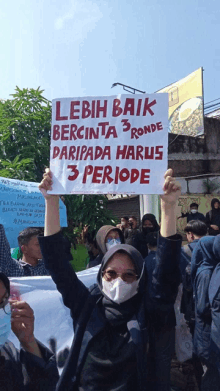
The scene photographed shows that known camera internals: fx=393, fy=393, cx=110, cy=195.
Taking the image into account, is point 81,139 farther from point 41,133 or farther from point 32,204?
point 41,133

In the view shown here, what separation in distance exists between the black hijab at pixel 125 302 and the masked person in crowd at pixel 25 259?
120 cm

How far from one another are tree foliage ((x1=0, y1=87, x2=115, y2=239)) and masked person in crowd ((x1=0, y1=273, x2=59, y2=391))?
3.22 m

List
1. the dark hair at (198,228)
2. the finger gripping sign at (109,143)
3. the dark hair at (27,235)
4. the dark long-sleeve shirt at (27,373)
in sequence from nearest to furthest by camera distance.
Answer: the dark long-sleeve shirt at (27,373) < the finger gripping sign at (109,143) < the dark hair at (27,235) < the dark hair at (198,228)

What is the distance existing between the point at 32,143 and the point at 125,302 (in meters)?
3.68

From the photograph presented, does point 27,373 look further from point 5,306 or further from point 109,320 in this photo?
point 109,320

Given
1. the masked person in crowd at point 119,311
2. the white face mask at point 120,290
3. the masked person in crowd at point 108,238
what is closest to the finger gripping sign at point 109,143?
the masked person in crowd at point 119,311

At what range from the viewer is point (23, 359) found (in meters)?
A: 1.86

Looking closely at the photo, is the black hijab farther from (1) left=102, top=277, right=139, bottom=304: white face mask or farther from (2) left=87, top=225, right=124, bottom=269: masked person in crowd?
(2) left=87, top=225, right=124, bottom=269: masked person in crowd

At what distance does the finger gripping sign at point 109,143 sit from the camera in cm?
236

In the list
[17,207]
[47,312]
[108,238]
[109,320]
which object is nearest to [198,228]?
[108,238]

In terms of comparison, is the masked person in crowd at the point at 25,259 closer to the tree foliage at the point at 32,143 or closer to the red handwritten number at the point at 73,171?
the red handwritten number at the point at 73,171

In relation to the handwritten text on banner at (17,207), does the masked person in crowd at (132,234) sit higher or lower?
lower

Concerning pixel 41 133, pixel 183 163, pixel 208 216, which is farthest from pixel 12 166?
pixel 183 163

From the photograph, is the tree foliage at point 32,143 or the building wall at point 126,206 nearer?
the tree foliage at point 32,143
